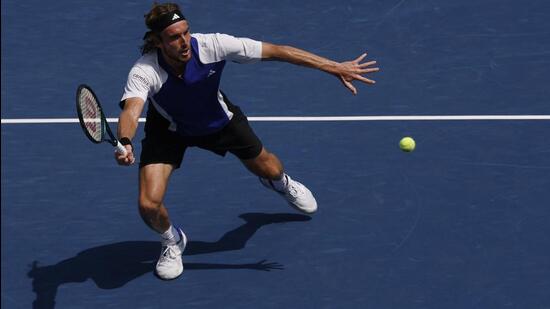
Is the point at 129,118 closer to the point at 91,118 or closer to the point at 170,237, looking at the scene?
the point at 91,118

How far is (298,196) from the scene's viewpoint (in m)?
9.52

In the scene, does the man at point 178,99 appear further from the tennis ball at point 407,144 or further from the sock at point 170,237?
the tennis ball at point 407,144

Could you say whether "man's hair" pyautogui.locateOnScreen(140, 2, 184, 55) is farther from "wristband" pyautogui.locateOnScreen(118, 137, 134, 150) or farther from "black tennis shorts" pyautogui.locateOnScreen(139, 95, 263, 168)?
"wristband" pyautogui.locateOnScreen(118, 137, 134, 150)

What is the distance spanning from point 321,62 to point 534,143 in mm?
2793

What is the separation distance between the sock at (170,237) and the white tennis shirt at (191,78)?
86 centimetres

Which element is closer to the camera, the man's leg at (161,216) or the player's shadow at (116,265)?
the man's leg at (161,216)

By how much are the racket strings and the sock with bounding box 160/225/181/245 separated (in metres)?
1.07

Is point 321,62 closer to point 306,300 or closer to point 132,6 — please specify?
point 306,300

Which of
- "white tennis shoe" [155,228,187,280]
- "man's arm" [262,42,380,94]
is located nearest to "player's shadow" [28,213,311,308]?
"white tennis shoe" [155,228,187,280]

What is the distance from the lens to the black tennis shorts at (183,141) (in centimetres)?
878

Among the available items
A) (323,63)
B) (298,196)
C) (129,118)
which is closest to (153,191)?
(129,118)

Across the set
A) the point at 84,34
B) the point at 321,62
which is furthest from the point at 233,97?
the point at 321,62

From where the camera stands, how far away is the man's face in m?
8.22

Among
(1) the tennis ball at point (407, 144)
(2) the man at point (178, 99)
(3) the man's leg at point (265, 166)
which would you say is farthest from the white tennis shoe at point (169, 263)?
(1) the tennis ball at point (407, 144)
